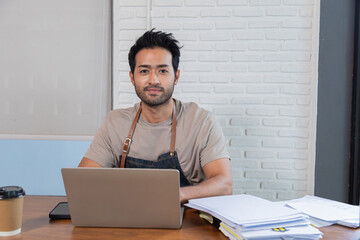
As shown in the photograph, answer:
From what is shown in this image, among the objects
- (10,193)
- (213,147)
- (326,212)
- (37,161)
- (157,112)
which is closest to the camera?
(10,193)

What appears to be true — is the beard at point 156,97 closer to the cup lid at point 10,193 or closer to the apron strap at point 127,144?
the apron strap at point 127,144

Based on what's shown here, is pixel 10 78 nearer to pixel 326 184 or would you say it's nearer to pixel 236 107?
pixel 236 107

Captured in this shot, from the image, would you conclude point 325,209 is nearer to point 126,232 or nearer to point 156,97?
point 126,232

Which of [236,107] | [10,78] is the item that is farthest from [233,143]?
[10,78]

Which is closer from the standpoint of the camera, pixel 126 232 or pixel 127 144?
pixel 126 232

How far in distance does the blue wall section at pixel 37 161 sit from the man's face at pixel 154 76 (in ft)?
3.49

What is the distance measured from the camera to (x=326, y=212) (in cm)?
119

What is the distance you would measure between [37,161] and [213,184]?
1773mm

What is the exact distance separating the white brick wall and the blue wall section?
39.6 inches

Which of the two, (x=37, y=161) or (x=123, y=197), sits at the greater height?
(x=123, y=197)

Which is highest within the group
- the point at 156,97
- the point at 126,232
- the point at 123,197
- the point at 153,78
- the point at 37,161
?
the point at 153,78

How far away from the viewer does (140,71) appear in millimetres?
1861

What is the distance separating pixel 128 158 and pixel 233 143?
3.22 feet

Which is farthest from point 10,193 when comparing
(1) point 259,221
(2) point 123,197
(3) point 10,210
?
(1) point 259,221
